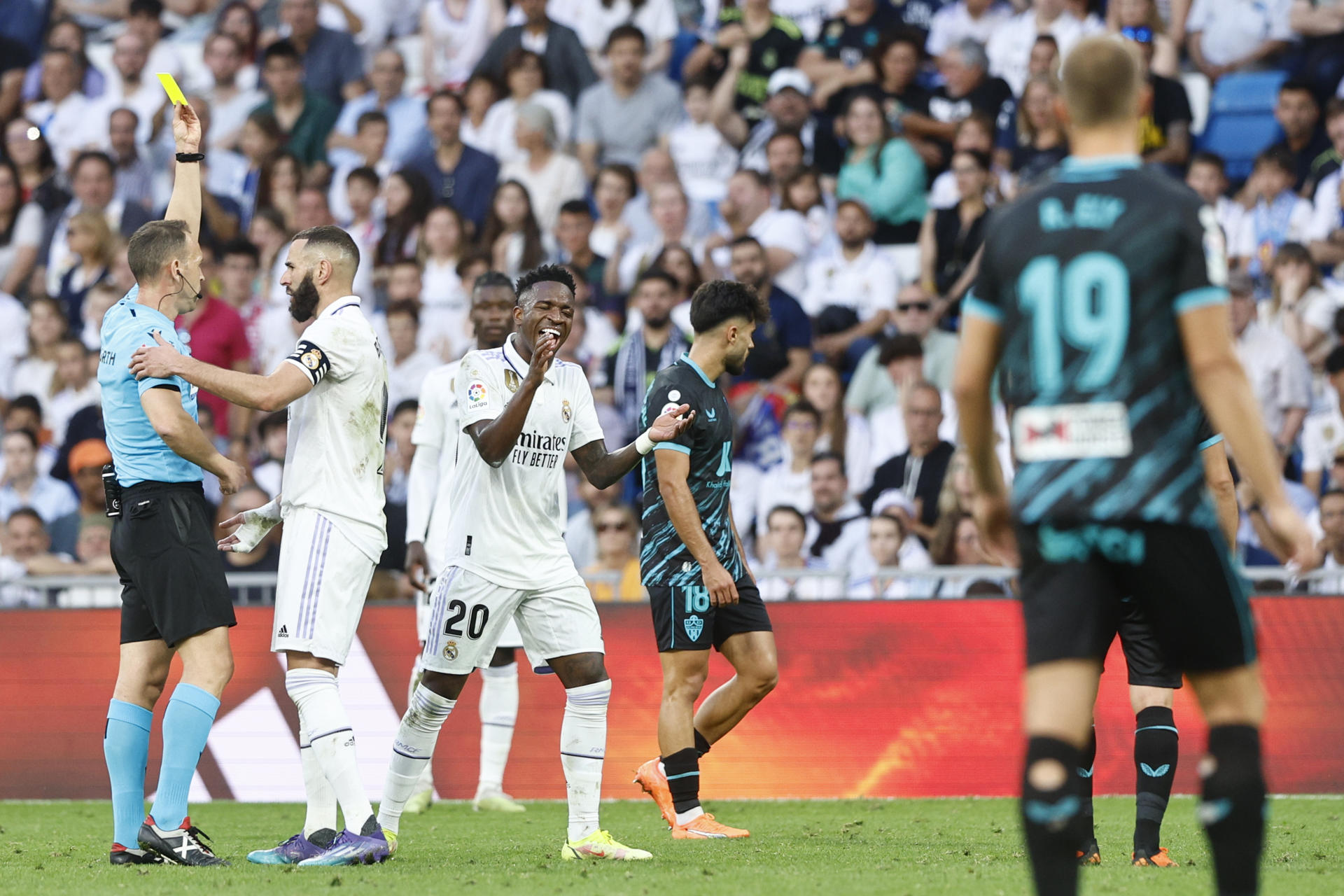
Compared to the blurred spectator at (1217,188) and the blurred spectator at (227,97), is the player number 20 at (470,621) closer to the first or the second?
the blurred spectator at (1217,188)

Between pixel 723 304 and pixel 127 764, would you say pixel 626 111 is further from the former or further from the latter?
pixel 127 764

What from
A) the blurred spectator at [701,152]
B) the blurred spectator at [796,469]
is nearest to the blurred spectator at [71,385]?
the blurred spectator at [701,152]

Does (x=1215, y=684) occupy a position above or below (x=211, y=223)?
below

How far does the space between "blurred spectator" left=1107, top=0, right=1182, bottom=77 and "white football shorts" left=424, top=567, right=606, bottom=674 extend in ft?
28.7

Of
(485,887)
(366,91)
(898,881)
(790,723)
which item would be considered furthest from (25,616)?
(366,91)

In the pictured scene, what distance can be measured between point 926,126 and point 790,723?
647 cm

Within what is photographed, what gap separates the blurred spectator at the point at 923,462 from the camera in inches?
466

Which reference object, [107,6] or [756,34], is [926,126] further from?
[107,6]

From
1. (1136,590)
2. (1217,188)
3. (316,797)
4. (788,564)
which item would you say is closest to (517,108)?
(788,564)

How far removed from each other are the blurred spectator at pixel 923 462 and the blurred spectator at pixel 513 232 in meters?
3.95

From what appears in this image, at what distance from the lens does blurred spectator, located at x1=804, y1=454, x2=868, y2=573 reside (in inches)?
463

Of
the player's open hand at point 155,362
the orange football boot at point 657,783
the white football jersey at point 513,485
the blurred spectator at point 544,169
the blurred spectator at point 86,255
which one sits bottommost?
the orange football boot at point 657,783

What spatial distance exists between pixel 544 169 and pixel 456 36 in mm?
2814

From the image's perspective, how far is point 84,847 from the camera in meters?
7.66
